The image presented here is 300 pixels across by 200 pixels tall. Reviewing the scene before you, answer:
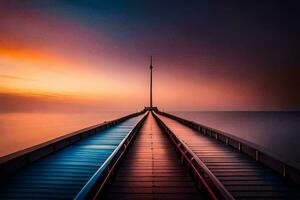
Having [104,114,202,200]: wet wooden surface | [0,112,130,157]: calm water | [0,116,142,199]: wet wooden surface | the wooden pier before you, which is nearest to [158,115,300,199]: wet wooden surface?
the wooden pier

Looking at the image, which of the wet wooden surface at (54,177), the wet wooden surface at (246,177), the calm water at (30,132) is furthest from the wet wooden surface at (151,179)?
the calm water at (30,132)

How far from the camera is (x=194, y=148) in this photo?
1073 cm

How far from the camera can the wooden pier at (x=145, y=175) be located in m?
5.43

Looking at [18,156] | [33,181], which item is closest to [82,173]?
[33,181]

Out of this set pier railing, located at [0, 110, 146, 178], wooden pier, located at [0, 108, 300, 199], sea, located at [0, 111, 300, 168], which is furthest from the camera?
sea, located at [0, 111, 300, 168]

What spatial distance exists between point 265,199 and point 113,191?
3.63 metres

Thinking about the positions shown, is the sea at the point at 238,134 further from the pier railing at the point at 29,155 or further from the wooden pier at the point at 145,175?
the pier railing at the point at 29,155

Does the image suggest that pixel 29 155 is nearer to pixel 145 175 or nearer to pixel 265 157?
pixel 145 175

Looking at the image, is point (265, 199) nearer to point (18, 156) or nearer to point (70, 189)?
point (70, 189)

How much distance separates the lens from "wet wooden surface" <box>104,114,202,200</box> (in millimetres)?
5570

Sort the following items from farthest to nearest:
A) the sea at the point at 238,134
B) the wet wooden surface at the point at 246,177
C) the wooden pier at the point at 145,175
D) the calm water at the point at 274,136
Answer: the sea at the point at 238,134, the calm water at the point at 274,136, the wet wooden surface at the point at 246,177, the wooden pier at the point at 145,175

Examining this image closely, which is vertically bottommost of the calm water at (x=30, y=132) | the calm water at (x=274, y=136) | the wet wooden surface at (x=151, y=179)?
the calm water at (x=30, y=132)

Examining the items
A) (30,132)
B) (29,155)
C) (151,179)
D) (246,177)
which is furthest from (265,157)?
(30,132)

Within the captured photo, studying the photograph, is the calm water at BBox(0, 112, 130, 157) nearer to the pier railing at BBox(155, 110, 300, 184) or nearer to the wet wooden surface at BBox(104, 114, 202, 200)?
the wet wooden surface at BBox(104, 114, 202, 200)
